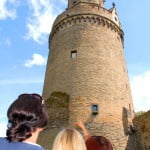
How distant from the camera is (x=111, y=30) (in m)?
17.7

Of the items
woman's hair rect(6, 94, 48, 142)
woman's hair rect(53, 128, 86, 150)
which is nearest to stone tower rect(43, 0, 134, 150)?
woman's hair rect(53, 128, 86, 150)

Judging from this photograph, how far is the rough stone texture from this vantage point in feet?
48.9

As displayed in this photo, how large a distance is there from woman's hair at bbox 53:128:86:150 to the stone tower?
474 inches

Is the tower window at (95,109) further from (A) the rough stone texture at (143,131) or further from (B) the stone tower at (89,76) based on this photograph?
(A) the rough stone texture at (143,131)

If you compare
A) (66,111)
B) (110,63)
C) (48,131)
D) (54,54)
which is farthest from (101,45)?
(48,131)

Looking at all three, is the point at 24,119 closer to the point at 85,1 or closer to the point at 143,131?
the point at 143,131

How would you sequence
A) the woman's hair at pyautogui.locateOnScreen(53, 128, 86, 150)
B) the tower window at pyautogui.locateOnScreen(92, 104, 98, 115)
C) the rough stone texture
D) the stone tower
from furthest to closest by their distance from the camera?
the rough stone texture → the stone tower → the tower window at pyautogui.locateOnScreen(92, 104, 98, 115) → the woman's hair at pyautogui.locateOnScreen(53, 128, 86, 150)

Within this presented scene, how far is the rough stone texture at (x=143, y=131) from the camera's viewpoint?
48.9 feet

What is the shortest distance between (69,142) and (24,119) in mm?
399

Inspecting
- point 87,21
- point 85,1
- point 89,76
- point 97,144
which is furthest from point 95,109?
point 97,144

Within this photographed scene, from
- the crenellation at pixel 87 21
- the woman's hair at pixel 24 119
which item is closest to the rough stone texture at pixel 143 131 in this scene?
the crenellation at pixel 87 21

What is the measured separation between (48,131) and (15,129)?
13251mm

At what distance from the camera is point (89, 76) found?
15508 mm

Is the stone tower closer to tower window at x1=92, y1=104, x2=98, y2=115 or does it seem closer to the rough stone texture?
tower window at x1=92, y1=104, x2=98, y2=115
